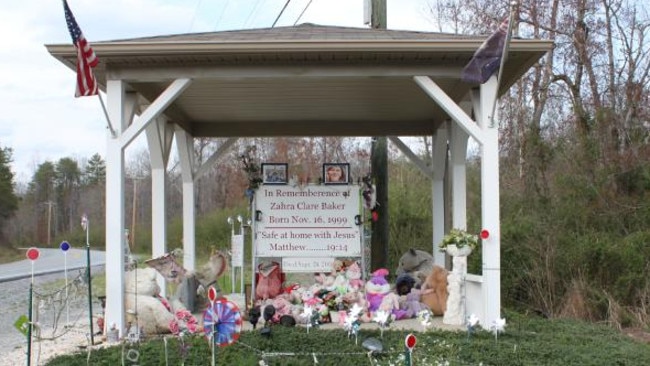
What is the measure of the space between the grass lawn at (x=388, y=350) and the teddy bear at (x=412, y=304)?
1483mm

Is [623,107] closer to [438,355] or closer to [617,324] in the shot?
[617,324]

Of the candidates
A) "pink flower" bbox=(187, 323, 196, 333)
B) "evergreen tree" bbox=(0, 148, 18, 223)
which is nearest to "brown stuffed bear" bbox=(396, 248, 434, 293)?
"pink flower" bbox=(187, 323, 196, 333)

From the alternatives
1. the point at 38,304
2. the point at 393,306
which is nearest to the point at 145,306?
the point at 38,304

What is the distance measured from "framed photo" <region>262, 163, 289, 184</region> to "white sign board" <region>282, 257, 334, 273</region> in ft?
3.82

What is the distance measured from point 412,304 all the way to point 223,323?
4326 mm

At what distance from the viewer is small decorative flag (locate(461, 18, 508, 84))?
7.16m

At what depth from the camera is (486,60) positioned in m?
7.36

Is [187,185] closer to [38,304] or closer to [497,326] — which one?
[38,304]

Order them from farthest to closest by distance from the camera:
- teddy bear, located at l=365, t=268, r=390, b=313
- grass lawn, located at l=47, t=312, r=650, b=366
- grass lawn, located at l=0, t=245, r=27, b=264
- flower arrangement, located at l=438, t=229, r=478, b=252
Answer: grass lawn, located at l=0, t=245, r=27, b=264 → teddy bear, located at l=365, t=268, r=390, b=313 → flower arrangement, located at l=438, t=229, r=478, b=252 → grass lawn, located at l=47, t=312, r=650, b=366

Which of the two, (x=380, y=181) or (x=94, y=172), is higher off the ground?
(x=94, y=172)

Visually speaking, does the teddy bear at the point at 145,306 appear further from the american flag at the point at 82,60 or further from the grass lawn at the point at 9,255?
the grass lawn at the point at 9,255

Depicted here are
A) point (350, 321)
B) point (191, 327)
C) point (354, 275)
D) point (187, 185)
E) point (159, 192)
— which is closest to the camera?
point (350, 321)

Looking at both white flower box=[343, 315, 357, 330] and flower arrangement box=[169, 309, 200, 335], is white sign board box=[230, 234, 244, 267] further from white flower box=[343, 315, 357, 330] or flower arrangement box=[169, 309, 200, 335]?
white flower box=[343, 315, 357, 330]

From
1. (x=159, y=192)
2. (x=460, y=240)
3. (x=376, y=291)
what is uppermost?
(x=159, y=192)
